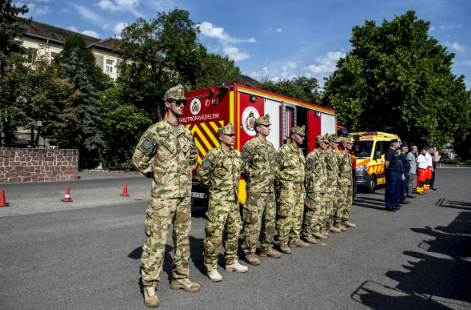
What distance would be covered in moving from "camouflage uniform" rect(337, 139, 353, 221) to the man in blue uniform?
2.39m

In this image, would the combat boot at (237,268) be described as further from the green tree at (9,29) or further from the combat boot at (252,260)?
the green tree at (9,29)

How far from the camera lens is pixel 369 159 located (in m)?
12.4

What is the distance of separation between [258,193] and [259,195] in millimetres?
31

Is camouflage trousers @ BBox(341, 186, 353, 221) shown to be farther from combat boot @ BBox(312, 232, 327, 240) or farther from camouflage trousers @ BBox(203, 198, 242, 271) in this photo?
camouflage trousers @ BBox(203, 198, 242, 271)

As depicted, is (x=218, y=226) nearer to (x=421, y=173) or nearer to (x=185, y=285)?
(x=185, y=285)

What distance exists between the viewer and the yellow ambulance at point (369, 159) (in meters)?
12.2

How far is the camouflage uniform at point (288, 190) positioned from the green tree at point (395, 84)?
1920 centimetres

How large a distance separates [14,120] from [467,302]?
29.0m

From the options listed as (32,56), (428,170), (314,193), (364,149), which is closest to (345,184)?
(314,193)

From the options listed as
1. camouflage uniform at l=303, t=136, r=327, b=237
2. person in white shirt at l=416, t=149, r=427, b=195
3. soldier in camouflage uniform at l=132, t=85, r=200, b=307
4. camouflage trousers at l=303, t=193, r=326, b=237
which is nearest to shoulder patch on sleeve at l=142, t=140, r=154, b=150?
soldier in camouflage uniform at l=132, t=85, r=200, b=307

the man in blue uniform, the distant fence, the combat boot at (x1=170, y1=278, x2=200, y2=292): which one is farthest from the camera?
the distant fence

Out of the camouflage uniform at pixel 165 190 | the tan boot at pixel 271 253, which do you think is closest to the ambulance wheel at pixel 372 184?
the tan boot at pixel 271 253

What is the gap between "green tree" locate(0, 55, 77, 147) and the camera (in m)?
24.6

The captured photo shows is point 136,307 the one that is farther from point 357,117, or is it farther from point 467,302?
point 357,117
